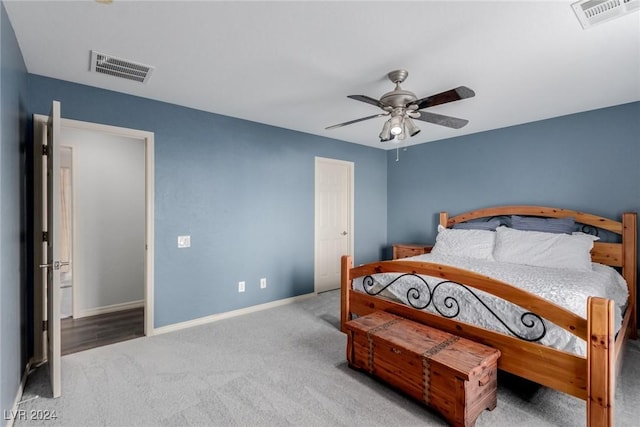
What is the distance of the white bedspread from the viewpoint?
1.96 metres

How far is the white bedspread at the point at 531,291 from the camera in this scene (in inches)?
77.2

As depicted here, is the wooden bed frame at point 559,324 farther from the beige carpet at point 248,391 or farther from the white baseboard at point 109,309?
the white baseboard at point 109,309

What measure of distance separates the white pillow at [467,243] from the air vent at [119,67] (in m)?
3.70

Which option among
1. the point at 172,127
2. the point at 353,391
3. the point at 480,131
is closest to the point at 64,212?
the point at 172,127

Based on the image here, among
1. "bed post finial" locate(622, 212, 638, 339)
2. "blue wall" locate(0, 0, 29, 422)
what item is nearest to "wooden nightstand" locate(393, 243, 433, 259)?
"bed post finial" locate(622, 212, 638, 339)

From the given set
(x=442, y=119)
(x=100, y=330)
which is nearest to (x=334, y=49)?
(x=442, y=119)

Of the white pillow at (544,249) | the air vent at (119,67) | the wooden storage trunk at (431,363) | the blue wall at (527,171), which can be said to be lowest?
the wooden storage trunk at (431,363)

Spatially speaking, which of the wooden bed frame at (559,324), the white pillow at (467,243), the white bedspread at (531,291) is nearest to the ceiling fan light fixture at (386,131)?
the wooden bed frame at (559,324)

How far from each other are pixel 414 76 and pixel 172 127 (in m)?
2.47

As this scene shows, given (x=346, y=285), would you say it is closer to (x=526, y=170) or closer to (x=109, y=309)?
(x=526, y=170)

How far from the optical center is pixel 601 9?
1769 mm

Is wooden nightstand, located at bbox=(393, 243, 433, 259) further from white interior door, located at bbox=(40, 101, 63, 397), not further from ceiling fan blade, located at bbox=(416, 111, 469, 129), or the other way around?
white interior door, located at bbox=(40, 101, 63, 397)

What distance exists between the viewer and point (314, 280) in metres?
4.61

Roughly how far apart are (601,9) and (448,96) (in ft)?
2.89
